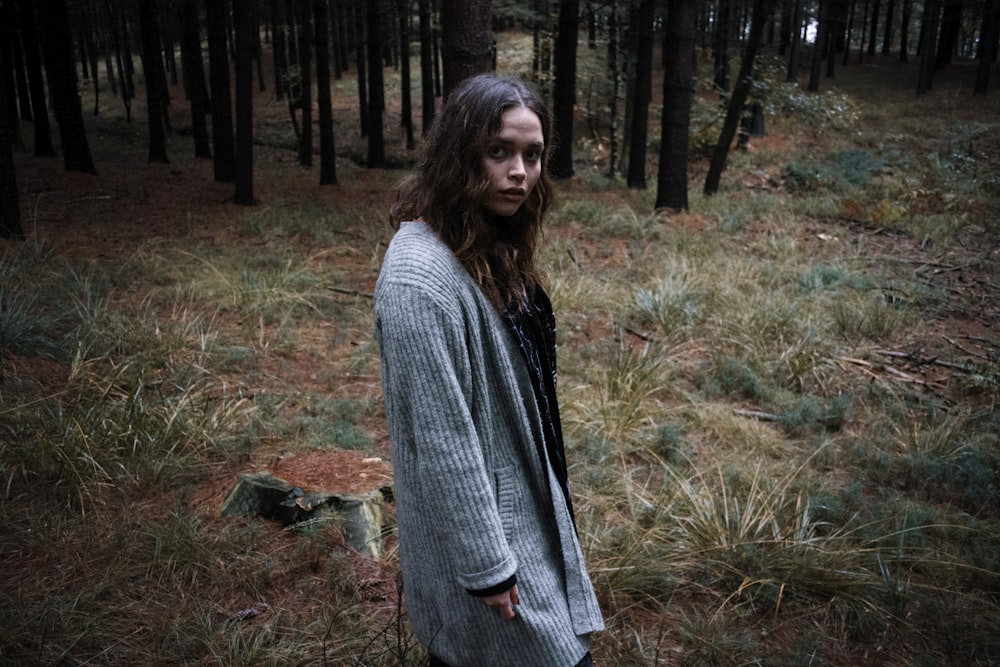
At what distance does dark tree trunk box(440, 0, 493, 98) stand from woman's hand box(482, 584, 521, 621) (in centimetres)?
381

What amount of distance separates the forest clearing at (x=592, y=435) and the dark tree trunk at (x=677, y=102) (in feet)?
3.78

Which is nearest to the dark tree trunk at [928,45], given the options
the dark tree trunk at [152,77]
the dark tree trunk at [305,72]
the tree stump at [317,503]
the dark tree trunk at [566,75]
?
the dark tree trunk at [566,75]

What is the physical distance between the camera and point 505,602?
4.36 feet

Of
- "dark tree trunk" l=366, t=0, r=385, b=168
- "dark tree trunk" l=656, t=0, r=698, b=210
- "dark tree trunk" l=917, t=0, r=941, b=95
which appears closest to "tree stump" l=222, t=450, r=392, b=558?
"dark tree trunk" l=656, t=0, r=698, b=210

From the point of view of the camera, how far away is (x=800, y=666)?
2.61 metres

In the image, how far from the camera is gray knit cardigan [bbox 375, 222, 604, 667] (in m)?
1.29

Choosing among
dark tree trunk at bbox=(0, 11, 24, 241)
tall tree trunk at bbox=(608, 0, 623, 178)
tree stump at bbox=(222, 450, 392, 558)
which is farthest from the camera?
tall tree trunk at bbox=(608, 0, 623, 178)

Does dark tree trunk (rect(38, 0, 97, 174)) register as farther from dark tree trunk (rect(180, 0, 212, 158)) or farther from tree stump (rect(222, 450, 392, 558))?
tree stump (rect(222, 450, 392, 558))

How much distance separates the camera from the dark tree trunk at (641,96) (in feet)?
41.2

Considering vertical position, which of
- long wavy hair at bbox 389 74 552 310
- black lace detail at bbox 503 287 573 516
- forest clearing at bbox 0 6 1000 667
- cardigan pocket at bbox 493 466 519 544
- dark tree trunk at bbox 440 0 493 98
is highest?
dark tree trunk at bbox 440 0 493 98

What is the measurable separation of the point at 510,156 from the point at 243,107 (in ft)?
33.5

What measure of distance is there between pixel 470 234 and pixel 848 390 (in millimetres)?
4777

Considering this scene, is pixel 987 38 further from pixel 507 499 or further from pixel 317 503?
pixel 507 499

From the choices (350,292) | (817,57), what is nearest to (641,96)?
(350,292)
